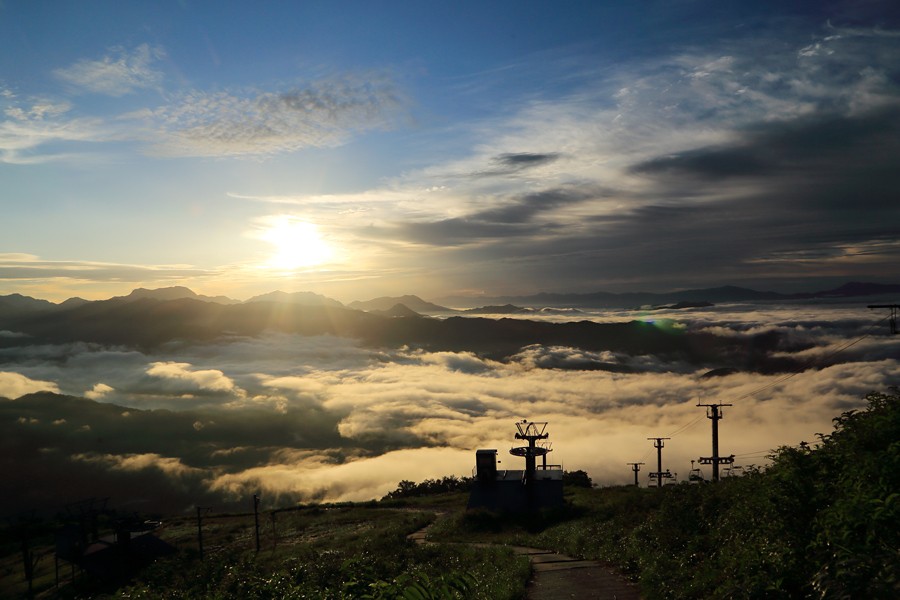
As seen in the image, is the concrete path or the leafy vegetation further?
the concrete path

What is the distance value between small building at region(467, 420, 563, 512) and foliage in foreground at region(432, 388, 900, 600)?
35321 mm

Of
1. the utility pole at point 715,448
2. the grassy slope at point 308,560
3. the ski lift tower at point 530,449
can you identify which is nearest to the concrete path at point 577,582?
the grassy slope at point 308,560

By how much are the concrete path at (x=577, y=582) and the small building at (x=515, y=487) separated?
3114cm

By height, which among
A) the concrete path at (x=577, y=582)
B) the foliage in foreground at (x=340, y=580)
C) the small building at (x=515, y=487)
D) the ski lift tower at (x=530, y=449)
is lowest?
the small building at (x=515, y=487)

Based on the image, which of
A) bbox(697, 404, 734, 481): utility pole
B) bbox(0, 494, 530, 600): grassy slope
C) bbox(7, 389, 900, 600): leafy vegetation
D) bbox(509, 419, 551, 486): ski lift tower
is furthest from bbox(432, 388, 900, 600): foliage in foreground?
bbox(697, 404, 734, 481): utility pole

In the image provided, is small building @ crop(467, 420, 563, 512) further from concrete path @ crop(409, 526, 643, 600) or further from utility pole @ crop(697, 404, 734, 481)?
concrete path @ crop(409, 526, 643, 600)

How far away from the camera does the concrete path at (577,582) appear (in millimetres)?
11977

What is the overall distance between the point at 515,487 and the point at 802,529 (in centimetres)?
4511

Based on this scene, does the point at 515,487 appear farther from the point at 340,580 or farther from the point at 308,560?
the point at 340,580

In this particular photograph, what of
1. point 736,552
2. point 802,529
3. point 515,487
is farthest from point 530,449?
point 802,529

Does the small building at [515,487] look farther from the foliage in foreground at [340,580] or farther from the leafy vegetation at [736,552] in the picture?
the foliage in foreground at [340,580]

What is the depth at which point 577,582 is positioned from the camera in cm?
1338

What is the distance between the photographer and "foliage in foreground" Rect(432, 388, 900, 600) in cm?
523

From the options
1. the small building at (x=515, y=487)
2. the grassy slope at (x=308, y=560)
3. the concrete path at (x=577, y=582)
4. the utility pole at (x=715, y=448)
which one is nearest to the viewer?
the grassy slope at (x=308, y=560)
